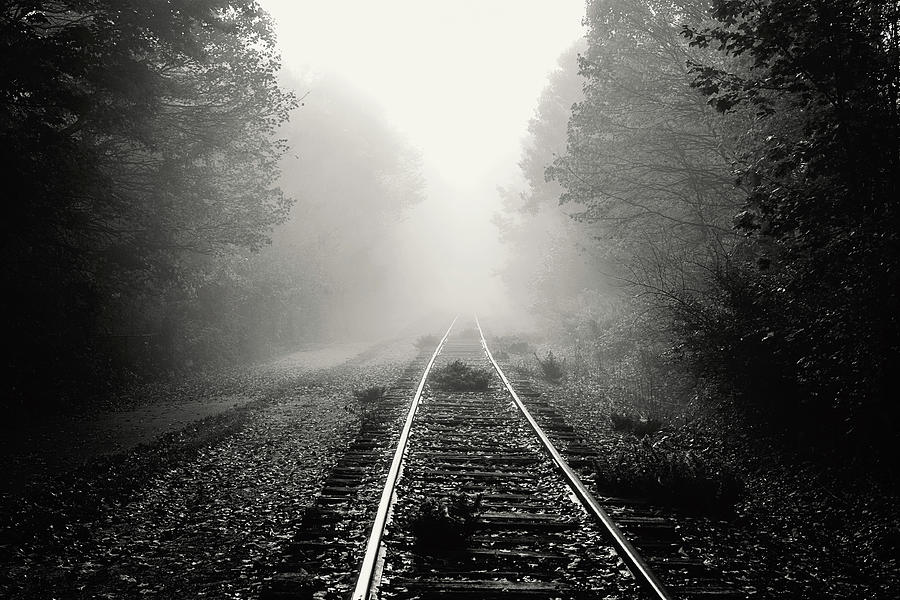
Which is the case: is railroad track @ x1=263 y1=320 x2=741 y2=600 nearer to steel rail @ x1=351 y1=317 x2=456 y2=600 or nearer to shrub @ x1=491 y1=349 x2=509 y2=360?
steel rail @ x1=351 y1=317 x2=456 y2=600

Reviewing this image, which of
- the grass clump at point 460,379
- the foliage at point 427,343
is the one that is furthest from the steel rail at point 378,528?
the foliage at point 427,343

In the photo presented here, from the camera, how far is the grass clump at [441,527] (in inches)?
201

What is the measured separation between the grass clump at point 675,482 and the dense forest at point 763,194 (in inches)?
57.6

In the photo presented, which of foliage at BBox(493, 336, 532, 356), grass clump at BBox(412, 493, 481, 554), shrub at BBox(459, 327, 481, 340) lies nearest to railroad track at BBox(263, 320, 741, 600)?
grass clump at BBox(412, 493, 481, 554)

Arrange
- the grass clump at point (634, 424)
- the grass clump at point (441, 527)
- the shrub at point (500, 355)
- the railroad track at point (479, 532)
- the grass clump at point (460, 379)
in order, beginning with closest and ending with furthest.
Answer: the railroad track at point (479, 532) < the grass clump at point (441, 527) < the grass clump at point (634, 424) < the grass clump at point (460, 379) < the shrub at point (500, 355)

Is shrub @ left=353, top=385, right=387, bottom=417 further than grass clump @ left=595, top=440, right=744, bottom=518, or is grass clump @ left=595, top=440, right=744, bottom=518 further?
shrub @ left=353, top=385, right=387, bottom=417

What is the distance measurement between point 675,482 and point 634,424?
10.8 feet

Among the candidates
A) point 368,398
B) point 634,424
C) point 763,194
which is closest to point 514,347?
point 368,398

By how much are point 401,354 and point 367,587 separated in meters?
18.3

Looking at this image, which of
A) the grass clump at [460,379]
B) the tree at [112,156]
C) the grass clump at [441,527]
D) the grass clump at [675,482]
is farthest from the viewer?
the grass clump at [460,379]

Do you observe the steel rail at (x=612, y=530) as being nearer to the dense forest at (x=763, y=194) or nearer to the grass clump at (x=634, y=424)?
the grass clump at (x=634, y=424)

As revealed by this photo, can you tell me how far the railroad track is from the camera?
14.5ft

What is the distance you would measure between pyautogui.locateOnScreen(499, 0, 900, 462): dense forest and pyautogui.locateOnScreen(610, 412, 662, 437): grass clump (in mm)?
1051

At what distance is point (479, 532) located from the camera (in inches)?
214
